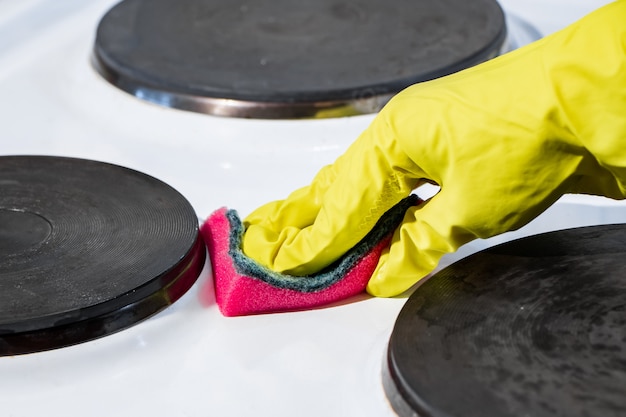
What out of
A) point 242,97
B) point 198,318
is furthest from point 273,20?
point 198,318

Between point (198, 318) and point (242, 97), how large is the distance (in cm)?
40

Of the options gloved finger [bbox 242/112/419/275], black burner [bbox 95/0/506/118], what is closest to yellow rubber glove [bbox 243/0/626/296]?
Answer: gloved finger [bbox 242/112/419/275]

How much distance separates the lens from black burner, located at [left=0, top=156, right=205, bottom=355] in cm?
82

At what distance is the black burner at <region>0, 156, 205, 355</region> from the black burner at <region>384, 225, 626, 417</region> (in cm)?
24

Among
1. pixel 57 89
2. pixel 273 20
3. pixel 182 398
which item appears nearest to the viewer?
pixel 182 398

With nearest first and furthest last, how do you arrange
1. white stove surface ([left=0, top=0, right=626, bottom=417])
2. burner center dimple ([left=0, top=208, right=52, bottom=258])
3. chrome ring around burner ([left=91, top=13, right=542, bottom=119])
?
white stove surface ([left=0, top=0, right=626, bottom=417]), burner center dimple ([left=0, top=208, right=52, bottom=258]), chrome ring around burner ([left=91, top=13, right=542, bottom=119])

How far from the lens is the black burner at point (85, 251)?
821mm

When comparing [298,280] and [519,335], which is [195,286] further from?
[519,335]

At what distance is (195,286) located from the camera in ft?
3.05

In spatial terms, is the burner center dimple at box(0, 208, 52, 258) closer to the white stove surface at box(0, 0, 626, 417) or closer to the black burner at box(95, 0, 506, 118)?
the white stove surface at box(0, 0, 626, 417)

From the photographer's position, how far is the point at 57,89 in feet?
4.51

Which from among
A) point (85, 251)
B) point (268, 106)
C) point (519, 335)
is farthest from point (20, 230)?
point (519, 335)

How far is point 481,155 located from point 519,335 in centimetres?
15

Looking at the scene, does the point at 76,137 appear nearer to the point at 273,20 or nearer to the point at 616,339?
the point at 273,20
